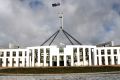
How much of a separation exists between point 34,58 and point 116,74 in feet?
163

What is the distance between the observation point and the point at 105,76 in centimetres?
3766

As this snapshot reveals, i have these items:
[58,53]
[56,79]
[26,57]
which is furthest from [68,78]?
[26,57]

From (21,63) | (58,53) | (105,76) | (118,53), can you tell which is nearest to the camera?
(105,76)

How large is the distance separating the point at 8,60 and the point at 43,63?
20051 mm

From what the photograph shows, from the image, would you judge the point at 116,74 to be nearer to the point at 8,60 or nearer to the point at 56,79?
the point at 56,79

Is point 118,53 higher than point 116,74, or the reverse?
point 116,74

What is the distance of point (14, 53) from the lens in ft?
316

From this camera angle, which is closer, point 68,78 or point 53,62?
point 68,78

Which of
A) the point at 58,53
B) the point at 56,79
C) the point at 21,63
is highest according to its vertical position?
the point at 56,79

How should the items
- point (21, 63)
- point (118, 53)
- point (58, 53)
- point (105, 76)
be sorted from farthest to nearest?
1. point (21, 63)
2. point (118, 53)
3. point (58, 53)
4. point (105, 76)

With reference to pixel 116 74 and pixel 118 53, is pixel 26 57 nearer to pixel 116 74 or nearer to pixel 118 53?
pixel 118 53

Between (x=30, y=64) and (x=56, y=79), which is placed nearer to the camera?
(x=56, y=79)

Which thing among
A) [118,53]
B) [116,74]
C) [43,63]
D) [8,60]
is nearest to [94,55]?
[118,53]

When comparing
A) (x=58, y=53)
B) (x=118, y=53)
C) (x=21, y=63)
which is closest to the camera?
(x=58, y=53)
